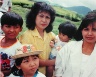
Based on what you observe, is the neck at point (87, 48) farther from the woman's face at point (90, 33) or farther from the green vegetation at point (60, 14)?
the green vegetation at point (60, 14)

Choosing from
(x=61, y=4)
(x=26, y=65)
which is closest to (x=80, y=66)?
(x=26, y=65)

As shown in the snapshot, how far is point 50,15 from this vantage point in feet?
6.11

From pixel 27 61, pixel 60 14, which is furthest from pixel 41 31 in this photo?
pixel 60 14

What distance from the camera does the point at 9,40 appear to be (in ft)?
5.55

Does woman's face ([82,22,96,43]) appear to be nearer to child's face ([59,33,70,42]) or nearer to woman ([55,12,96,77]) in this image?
woman ([55,12,96,77])

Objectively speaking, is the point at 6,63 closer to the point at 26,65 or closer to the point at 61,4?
the point at 26,65

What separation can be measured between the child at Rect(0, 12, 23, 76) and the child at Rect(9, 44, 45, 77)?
0.08 m

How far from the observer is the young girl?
5.80 ft

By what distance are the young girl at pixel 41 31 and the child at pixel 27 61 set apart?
196 millimetres

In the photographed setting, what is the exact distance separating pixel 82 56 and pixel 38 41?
0.36 meters

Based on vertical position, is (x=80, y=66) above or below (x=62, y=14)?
below

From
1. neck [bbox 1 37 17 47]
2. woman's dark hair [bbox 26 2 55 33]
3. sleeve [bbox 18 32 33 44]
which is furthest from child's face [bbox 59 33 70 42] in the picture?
neck [bbox 1 37 17 47]

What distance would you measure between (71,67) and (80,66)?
2.2 inches

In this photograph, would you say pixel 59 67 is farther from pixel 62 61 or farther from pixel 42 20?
pixel 42 20
